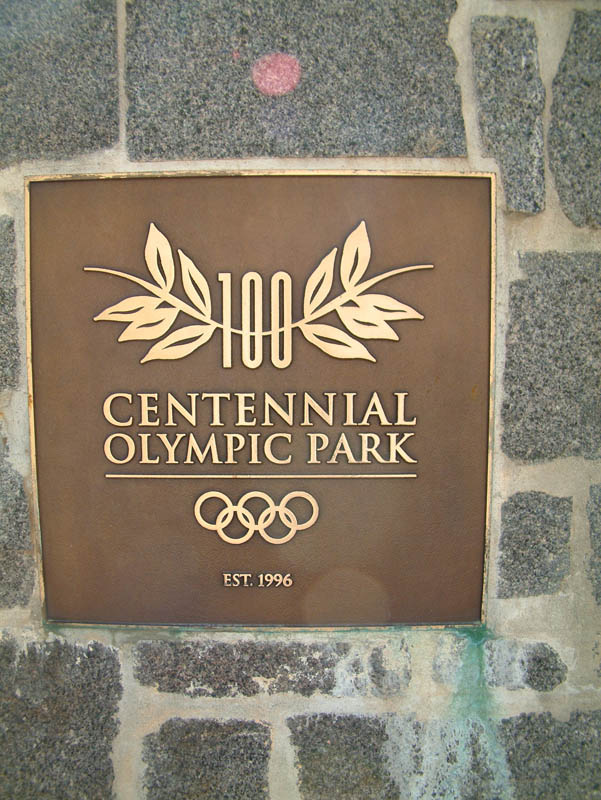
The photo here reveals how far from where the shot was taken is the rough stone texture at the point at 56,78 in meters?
1.33

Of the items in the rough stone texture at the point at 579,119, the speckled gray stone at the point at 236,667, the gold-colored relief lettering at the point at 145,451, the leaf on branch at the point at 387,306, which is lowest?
the speckled gray stone at the point at 236,667

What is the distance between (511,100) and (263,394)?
34.9 inches

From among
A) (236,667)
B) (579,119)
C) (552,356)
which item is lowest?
(236,667)

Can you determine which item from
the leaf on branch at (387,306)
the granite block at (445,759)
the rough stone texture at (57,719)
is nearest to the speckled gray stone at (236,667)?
the rough stone texture at (57,719)

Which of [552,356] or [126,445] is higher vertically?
[552,356]

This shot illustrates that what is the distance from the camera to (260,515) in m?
1.37

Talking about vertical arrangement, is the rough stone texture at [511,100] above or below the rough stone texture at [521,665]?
above

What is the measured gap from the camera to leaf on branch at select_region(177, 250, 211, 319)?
4.34 ft

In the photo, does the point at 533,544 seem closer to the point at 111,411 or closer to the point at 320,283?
the point at 320,283

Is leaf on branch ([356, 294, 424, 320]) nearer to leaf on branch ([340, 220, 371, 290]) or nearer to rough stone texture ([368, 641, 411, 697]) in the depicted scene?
leaf on branch ([340, 220, 371, 290])

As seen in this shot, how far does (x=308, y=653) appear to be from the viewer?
4.60 ft

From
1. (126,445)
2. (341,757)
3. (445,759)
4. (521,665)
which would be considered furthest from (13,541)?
(521,665)

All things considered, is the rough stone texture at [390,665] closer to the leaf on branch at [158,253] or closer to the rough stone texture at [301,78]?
the leaf on branch at [158,253]

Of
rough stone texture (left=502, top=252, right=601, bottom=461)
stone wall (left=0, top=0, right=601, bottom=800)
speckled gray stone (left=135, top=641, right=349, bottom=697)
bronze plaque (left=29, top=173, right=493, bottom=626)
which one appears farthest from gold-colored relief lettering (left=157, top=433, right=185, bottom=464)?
rough stone texture (left=502, top=252, right=601, bottom=461)
